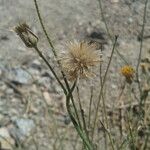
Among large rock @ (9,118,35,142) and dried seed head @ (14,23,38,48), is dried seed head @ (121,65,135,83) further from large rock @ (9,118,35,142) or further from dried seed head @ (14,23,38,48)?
large rock @ (9,118,35,142)

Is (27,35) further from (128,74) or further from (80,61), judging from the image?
(128,74)

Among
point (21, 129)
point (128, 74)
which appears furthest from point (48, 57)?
point (128, 74)

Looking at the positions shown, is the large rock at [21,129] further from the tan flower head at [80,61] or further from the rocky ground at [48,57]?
the tan flower head at [80,61]

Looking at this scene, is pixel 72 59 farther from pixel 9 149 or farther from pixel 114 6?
pixel 114 6

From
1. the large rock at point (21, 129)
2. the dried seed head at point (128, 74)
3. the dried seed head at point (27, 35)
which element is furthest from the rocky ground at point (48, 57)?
the dried seed head at point (27, 35)

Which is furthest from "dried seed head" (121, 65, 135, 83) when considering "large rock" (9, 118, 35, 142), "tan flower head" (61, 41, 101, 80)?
"large rock" (9, 118, 35, 142)

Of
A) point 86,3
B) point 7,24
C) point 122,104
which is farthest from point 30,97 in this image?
point 86,3
